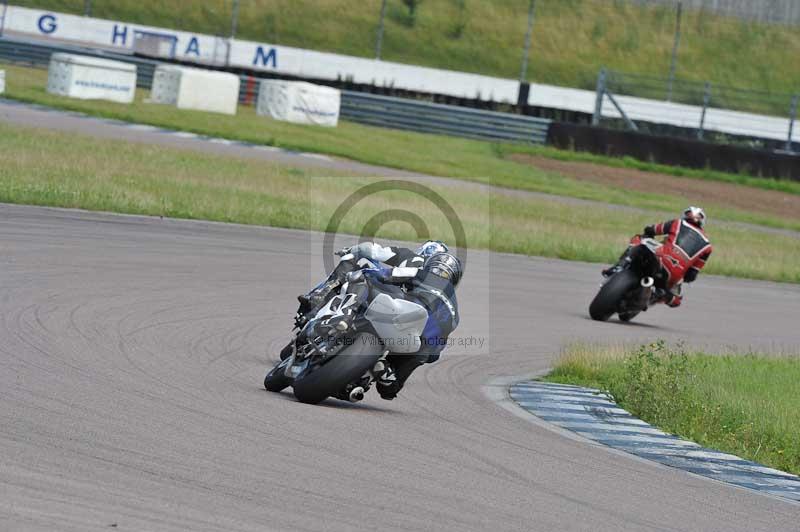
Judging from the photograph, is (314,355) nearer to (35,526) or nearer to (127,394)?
(127,394)

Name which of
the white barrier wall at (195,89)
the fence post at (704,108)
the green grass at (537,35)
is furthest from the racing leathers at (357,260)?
the green grass at (537,35)

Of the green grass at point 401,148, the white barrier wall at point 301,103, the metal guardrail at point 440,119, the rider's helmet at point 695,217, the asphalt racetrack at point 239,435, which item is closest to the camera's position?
the asphalt racetrack at point 239,435

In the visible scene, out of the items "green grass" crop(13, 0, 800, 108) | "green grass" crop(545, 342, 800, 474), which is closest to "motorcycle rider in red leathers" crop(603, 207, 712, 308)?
"green grass" crop(545, 342, 800, 474)

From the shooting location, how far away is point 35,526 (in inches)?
189

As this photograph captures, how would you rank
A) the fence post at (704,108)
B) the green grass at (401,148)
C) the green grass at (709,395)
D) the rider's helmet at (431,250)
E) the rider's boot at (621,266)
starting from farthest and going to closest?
the fence post at (704,108), the green grass at (401,148), the rider's boot at (621,266), the green grass at (709,395), the rider's helmet at (431,250)

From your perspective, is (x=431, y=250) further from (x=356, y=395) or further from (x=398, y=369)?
(x=356, y=395)

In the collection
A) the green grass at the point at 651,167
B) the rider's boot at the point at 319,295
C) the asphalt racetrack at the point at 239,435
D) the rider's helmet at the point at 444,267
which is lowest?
the asphalt racetrack at the point at 239,435

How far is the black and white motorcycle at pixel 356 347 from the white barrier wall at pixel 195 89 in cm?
2699

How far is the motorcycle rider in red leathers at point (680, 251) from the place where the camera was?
1499 centimetres

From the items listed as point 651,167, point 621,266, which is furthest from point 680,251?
point 651,167

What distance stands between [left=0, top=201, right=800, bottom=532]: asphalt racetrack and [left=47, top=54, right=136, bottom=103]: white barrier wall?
19.9 metres

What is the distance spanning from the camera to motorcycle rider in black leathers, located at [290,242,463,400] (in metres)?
8.04

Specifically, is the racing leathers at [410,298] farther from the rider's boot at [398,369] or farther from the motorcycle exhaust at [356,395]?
the motorcycle exhaust at [356,395]

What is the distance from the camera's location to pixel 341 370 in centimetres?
786
